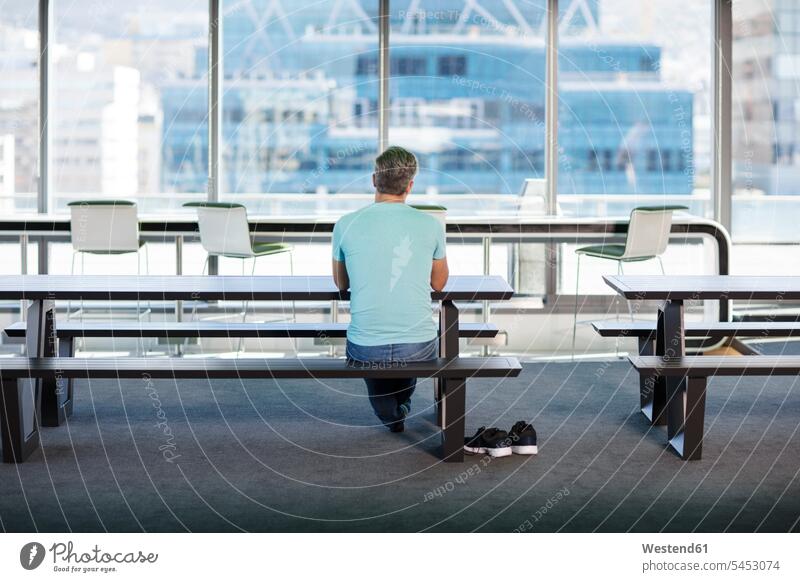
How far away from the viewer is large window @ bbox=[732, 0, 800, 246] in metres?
8.20

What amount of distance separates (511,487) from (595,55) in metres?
4.95

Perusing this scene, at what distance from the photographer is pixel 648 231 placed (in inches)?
272

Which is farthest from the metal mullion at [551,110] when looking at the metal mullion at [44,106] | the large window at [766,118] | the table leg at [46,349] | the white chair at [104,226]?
the table leg at [46,349]

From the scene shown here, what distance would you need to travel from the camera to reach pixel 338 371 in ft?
13.7

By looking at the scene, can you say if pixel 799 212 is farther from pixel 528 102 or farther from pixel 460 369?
pixel 460 369

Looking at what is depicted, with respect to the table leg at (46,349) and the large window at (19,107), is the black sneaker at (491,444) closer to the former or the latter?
the table leg at (46,349)

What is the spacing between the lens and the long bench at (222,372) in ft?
13.5

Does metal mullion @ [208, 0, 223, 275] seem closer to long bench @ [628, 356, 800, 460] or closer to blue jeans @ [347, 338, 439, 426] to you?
blue jeans @ [347, 338, 439, 426]

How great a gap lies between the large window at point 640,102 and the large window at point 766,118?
0.72ft

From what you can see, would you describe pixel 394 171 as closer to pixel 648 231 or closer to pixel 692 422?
pixel 692 422

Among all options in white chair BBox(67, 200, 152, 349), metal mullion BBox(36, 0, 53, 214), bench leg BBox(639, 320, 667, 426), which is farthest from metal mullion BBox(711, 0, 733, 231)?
metal mullion BBox(36, 0, 53, 214)

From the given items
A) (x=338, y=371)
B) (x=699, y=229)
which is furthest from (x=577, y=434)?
(x=699, y=229)

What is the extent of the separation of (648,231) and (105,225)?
3.16 metres
